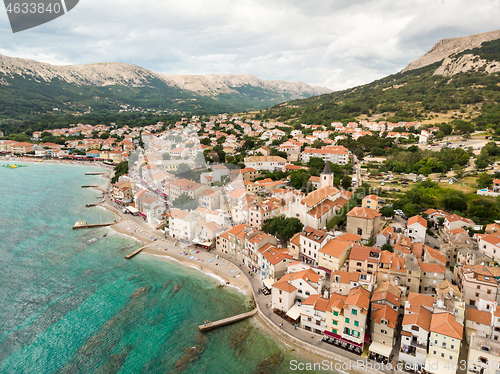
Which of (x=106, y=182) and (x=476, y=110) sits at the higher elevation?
(x=476, y=110)

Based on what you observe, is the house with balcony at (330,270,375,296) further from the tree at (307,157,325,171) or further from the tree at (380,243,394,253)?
the tree at (307,157,325,171)

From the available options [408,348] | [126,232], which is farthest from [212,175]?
[408,348]

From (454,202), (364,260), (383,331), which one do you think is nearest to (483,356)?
(383,331)

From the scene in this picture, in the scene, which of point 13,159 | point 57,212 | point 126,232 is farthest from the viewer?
point 13,159

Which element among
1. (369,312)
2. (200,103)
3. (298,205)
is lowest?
(369,312)

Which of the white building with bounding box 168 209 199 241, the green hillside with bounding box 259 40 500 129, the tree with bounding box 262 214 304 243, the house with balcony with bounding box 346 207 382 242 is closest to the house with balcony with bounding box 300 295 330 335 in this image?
the tree with bounding box 262 214 304 243

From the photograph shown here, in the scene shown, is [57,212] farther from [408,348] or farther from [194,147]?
[408,348]

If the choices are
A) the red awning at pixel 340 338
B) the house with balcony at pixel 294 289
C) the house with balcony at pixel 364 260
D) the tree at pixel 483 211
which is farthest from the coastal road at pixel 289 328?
the tree at pixel 483 211

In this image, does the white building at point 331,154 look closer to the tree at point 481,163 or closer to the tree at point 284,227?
the tree at point 481,163
